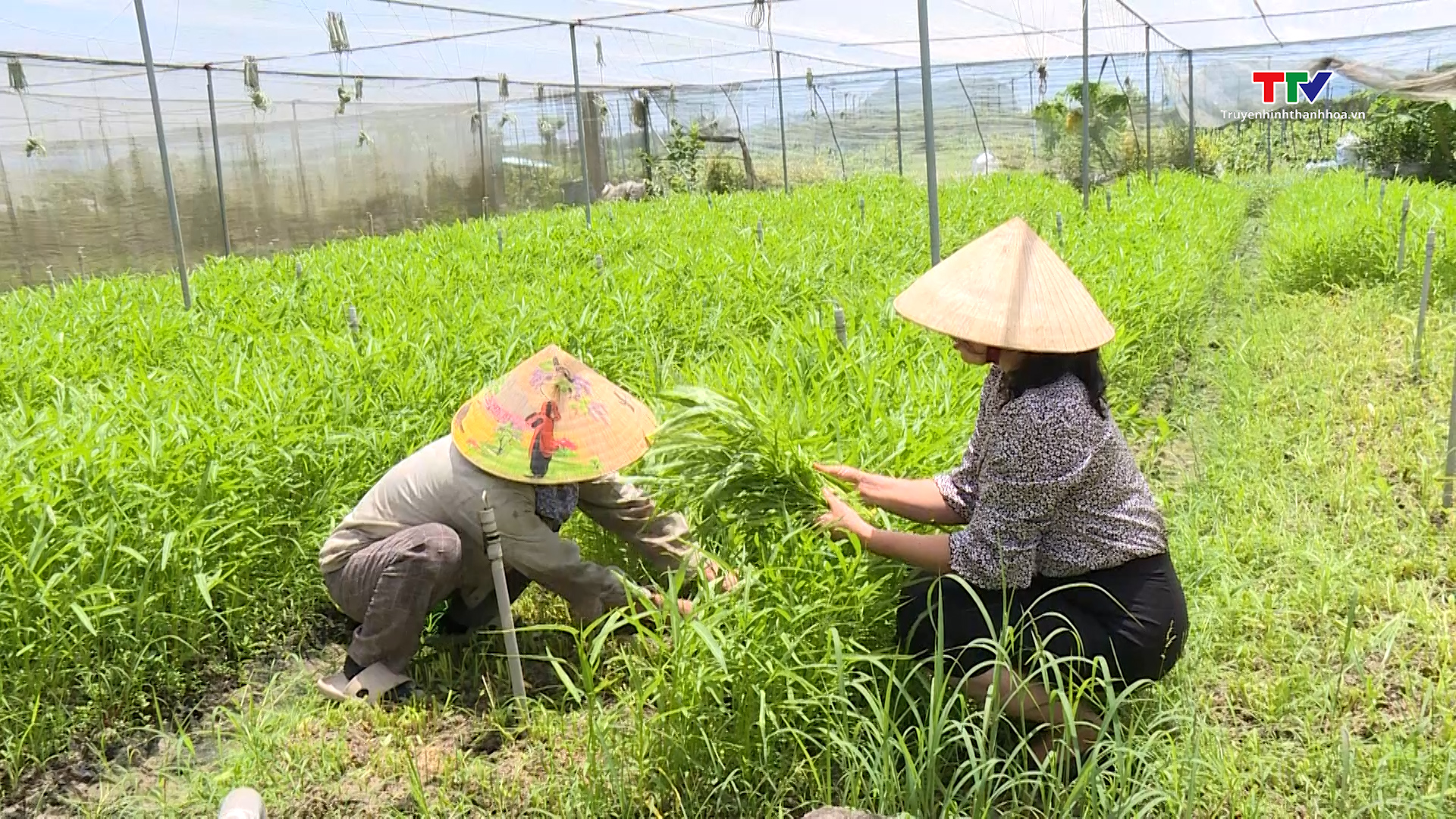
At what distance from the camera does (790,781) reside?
1.96 metres

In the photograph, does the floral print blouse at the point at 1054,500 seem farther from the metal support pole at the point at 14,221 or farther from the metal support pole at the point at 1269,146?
the metal support pole at the point at 1269,146

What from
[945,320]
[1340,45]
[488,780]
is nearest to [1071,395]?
[945,320]

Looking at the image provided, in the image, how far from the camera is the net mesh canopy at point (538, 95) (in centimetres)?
962

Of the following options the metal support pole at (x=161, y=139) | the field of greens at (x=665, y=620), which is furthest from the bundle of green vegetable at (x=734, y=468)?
the metal support pole at (x=161, y=139)

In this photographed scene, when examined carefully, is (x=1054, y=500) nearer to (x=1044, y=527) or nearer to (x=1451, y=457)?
(x=1044, y=527)

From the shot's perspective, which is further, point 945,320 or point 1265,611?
point 1265,611

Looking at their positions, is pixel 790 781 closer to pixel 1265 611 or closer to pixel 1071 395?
pixel 1071 395

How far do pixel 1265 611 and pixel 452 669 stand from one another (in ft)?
6.81

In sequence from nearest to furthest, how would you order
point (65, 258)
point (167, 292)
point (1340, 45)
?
point (167, 292), point (65, 258), point (1340, 45)

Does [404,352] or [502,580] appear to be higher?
[404,352]

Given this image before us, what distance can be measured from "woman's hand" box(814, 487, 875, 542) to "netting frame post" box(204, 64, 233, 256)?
29.5 feet

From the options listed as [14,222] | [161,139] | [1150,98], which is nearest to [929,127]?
[161,139]

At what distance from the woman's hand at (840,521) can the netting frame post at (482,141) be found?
12754 millimetres

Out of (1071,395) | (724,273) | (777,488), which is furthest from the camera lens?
(724,273)
